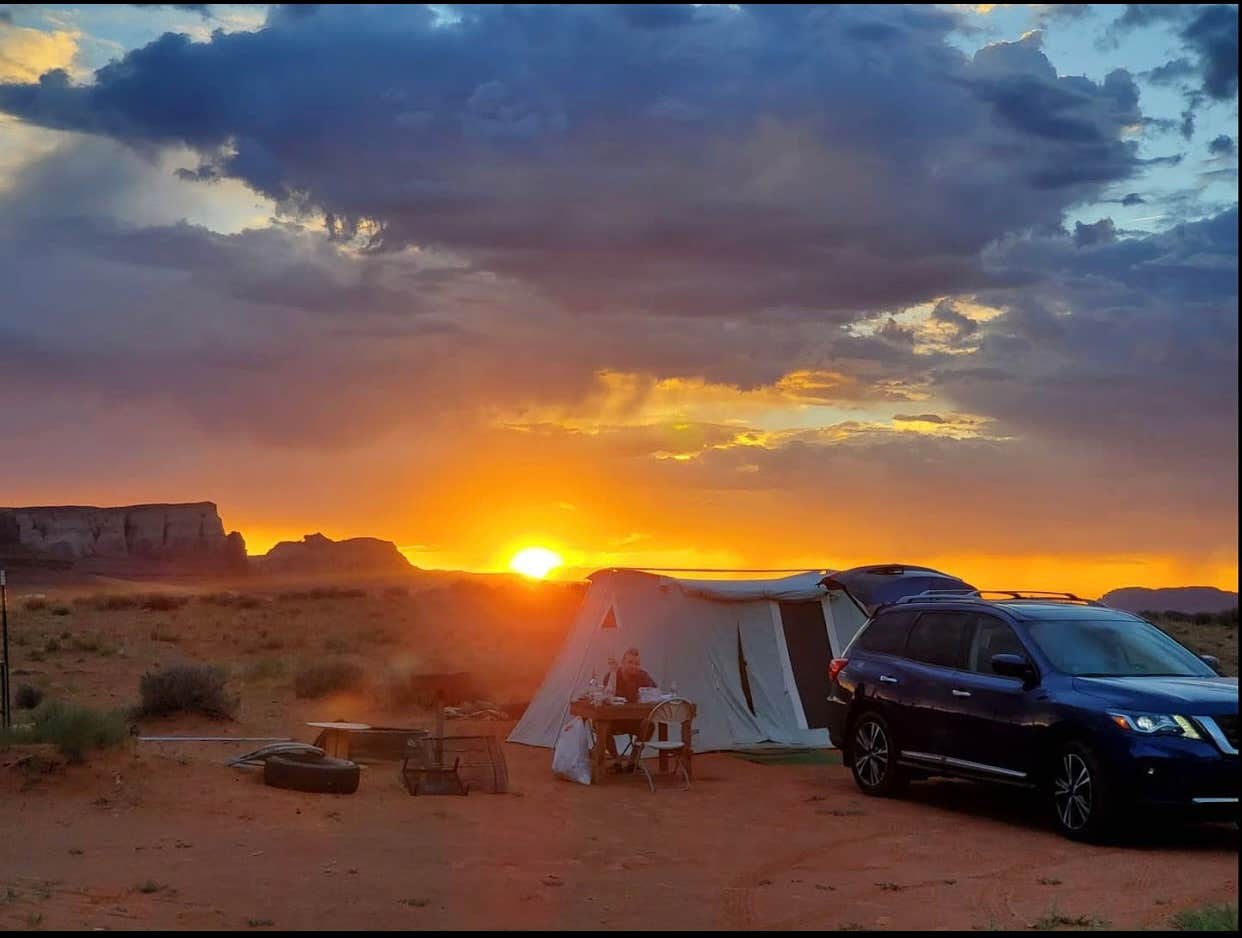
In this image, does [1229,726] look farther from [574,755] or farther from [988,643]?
[574,755]

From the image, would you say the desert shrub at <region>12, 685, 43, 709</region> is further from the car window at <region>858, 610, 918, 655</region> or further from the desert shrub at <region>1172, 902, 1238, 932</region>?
the desert shrub at <region>1172, 902, 1238, 932</region>

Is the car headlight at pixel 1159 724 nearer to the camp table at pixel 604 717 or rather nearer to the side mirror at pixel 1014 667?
the side mirror at pixel 1014 667

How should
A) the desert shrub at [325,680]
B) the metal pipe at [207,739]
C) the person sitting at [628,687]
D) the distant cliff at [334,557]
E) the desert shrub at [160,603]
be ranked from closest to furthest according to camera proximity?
the person sitting at [628,687] → the metal pipe at [207,739] → the desert shrub at [325,680] → the desert shrub at [160,603] → the distant cliff at [334,557]

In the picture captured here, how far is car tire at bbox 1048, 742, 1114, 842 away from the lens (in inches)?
434

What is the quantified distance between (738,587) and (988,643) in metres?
6.74

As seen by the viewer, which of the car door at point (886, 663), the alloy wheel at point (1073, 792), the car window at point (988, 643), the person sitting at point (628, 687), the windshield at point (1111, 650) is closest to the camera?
the alloy wheel at point (1073, 792)

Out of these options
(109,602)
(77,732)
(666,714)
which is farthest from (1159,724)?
(109,602)

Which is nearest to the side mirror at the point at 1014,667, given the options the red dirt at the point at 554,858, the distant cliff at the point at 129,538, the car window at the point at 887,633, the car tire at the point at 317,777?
the red dirt at the point at 554,858

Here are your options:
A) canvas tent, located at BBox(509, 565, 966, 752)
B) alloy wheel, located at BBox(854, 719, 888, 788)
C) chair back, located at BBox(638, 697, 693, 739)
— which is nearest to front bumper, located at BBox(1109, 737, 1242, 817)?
alloy wheel, located at BBox(854, 719, 888, 788)

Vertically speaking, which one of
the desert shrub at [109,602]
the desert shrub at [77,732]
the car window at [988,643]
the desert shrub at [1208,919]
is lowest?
the desert shrub at [1208,919]

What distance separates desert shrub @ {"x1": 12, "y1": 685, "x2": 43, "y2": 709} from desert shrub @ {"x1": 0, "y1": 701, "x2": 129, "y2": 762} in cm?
805

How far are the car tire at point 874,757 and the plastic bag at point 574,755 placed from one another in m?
3.05

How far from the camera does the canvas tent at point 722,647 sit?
18.8m

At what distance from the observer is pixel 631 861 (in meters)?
10.8
